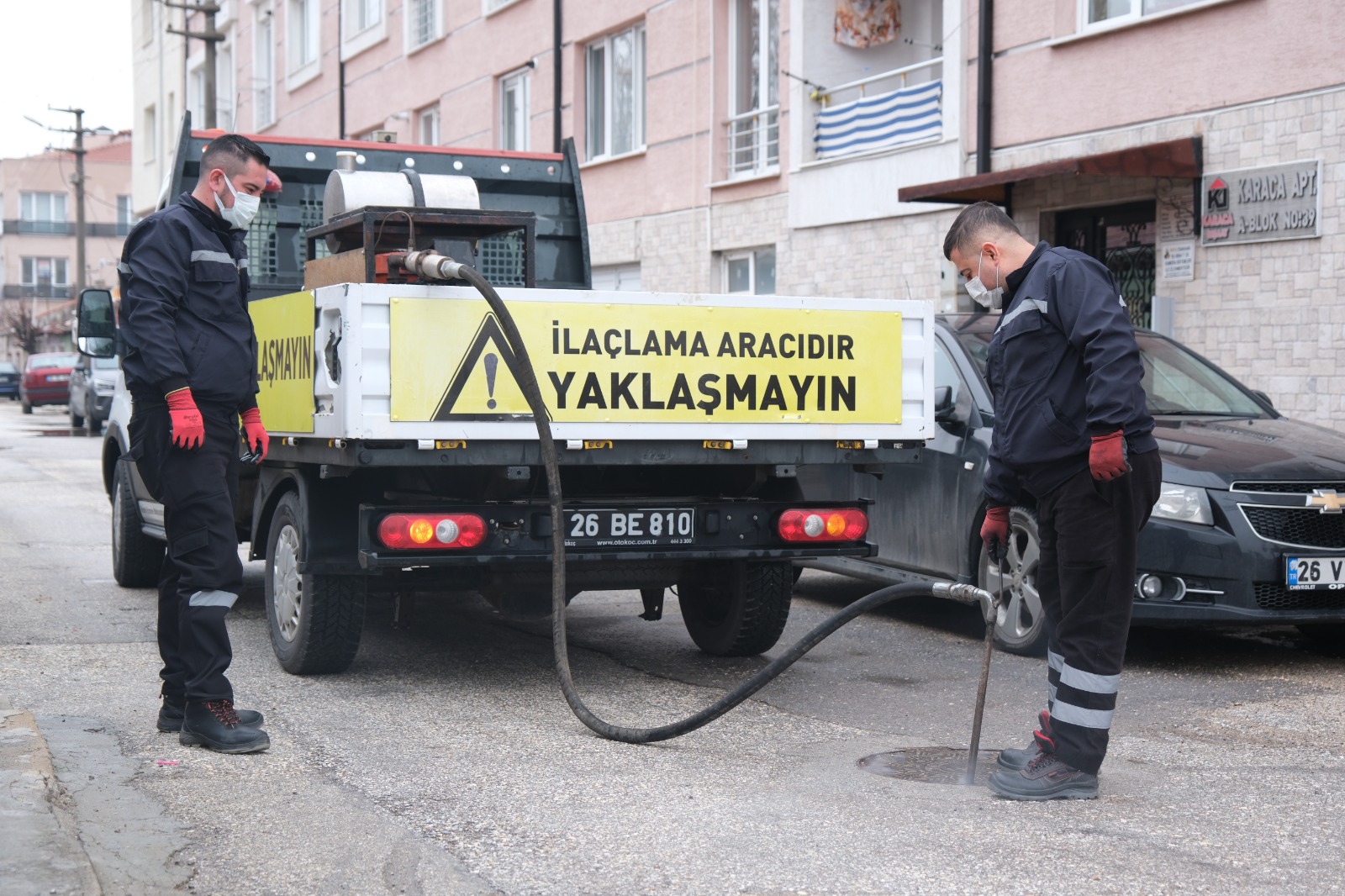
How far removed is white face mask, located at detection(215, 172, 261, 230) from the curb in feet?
6.24

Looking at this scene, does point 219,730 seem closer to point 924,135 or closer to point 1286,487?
point 1286,487

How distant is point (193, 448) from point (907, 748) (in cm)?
273

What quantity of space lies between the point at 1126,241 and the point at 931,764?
9023 mm

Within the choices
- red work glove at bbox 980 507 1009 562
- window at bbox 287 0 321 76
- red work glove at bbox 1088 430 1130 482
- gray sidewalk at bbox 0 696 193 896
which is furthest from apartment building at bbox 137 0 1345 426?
gray sidewalk at bbox 0 696 193 896

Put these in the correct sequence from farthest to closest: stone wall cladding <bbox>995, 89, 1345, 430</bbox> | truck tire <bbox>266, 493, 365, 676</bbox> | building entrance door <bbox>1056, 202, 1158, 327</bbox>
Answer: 1. building entrance door <bbox>1056, 202, 1158, 327</bbox>
2. stone wall cladding <bbox>995, 89, 1345, 430</bbox>
3. truck tire <bbox>266, 493, 365, 676</bbox>

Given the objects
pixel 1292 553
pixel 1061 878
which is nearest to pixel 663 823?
pixel 1061 878

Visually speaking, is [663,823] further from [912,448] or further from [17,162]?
[17,162]

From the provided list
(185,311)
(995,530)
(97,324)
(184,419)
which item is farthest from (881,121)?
(184,419)

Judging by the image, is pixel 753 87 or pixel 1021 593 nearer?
pixel 1021 593

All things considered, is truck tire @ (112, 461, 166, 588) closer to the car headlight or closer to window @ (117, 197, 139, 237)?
the car headlight

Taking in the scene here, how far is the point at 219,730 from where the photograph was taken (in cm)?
541

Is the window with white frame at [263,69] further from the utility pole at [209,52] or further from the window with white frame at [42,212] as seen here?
the window with white frame at [42,212]

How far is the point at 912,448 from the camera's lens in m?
6.54

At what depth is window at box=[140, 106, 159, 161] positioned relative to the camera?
45250 millimetres
